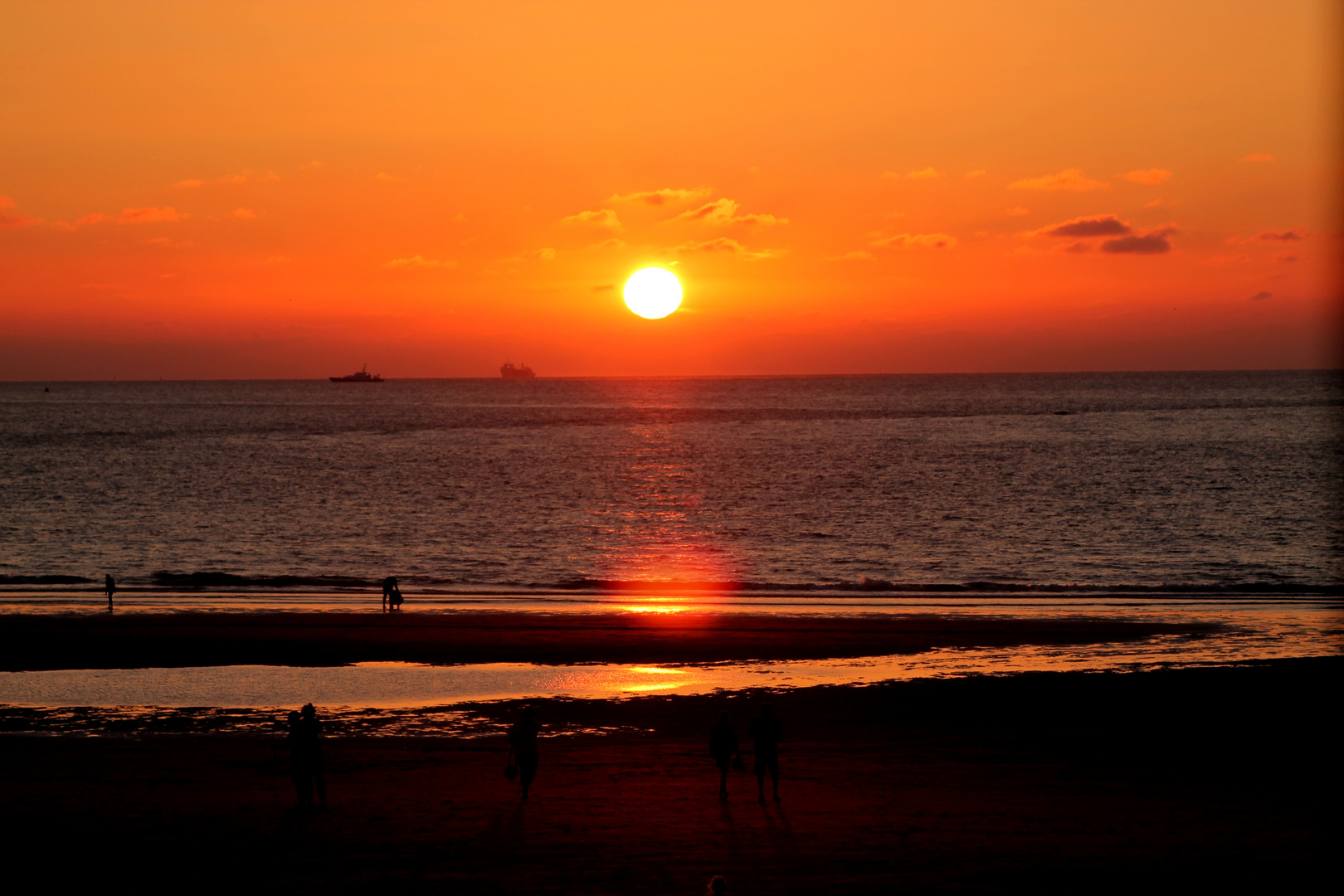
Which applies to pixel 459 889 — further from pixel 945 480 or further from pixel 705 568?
pixel 945 480

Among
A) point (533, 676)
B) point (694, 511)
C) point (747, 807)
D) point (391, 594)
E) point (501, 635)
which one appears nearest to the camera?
point (747, 807)

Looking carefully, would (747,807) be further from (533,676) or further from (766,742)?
(533,676)

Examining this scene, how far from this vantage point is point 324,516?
69.2 metres

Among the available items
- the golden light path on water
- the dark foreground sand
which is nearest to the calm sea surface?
the golden light path on water

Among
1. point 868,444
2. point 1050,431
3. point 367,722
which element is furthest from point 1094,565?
point 1050,431

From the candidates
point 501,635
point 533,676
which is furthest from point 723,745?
point 501,635

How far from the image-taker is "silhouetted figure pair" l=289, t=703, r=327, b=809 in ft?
53.3

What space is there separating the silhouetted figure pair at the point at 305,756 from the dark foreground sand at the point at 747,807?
0.41 meters

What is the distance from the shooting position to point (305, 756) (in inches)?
641

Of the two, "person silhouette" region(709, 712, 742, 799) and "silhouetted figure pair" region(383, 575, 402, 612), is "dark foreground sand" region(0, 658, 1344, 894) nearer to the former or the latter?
"person silhouette" region(709, 712, 742, 799)

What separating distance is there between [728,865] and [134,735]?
13010mm

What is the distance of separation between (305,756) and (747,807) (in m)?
6.61

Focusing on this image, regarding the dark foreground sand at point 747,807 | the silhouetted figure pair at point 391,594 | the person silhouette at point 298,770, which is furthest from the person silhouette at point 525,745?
the silhouetted figure pair at point 391,594

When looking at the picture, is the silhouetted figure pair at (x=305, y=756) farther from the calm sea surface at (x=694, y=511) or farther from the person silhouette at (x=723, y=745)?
the calm sea surface at (x=694, y=511)
